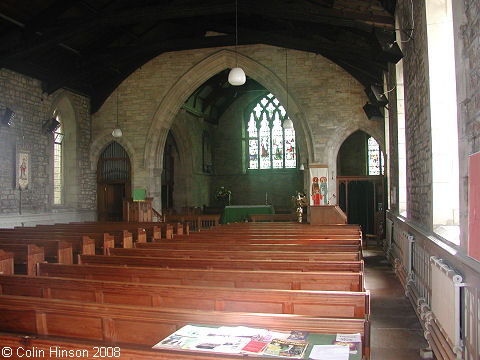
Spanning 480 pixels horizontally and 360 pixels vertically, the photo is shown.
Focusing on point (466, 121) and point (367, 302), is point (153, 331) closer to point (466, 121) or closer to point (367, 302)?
point (367, 302)

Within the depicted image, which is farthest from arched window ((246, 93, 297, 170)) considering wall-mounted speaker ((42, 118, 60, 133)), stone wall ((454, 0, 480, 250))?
stone wall ((454, 0, 480, 250))

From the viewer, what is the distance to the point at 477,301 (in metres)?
2.50

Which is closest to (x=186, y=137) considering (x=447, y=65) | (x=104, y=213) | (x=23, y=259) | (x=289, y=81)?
(x=104, y=213)

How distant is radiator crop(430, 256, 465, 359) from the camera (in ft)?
9.35

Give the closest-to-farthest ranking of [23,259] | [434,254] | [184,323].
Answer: [184,323] < [434,254] < [23,259]

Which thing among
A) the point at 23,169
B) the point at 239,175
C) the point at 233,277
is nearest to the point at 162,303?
the point at 233,277

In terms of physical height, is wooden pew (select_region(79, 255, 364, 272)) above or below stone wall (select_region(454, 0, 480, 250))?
below

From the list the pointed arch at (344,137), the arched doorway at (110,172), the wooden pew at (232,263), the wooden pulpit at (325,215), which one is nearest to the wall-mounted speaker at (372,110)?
the pointed arch at (344,137)

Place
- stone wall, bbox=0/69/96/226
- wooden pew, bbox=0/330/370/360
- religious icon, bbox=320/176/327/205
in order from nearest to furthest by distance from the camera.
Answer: wooden pew, bbox=0/330/370/360
stone wall, bbox=0/69/96/226
religious icon, bbox=320/176/327/205

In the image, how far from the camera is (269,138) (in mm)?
19531

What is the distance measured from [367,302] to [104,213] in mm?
12454

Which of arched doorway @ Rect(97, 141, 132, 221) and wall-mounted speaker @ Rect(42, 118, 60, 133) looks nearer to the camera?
wall-mounted speaker @ Rect(42, 118, 60, 133)

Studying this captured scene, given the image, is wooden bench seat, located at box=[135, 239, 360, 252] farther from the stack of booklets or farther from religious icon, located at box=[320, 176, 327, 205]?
religious icon, located at box=[320, 176, 327, 205]

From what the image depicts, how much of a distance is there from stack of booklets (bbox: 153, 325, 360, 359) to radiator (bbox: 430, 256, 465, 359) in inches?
56.6
